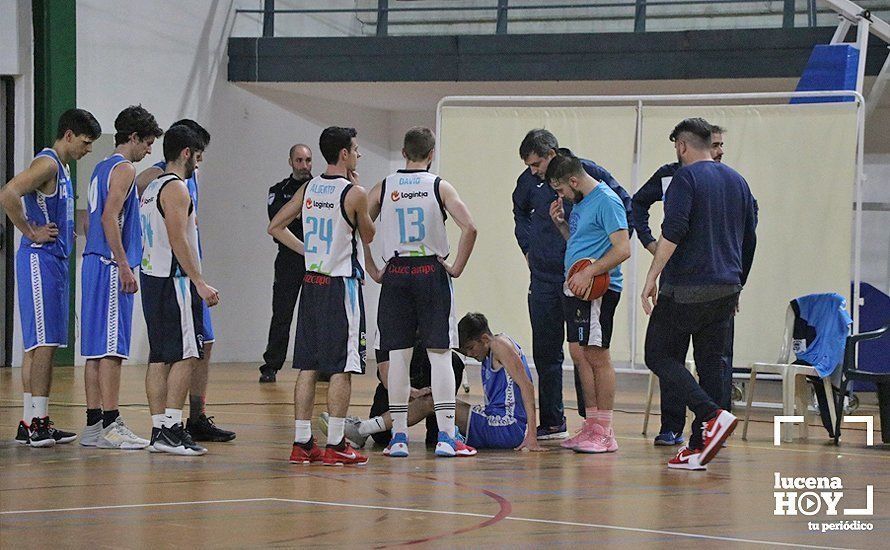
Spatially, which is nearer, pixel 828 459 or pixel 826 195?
pixel 828 459

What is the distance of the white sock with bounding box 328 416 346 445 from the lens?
5953 millimetres

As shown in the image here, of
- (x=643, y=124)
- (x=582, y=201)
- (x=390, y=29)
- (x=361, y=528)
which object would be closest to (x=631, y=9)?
(x=390, y=29)

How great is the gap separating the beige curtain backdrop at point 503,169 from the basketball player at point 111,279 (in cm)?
287

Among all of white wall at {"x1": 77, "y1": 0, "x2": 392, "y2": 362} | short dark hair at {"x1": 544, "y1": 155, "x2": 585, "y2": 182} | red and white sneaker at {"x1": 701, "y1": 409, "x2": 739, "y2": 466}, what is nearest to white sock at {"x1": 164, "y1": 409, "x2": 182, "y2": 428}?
short dark hair at {"x1": 544, "y1": 155, "x2": 585, "y2": 182}

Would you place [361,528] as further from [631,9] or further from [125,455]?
[631,9]

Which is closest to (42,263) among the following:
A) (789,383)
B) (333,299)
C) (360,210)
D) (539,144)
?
(333,299)

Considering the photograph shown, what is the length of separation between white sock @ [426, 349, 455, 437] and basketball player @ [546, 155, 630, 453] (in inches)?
29.2

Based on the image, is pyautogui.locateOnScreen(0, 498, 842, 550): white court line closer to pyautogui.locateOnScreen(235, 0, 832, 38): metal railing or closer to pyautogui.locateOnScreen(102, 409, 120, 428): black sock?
pyautogui.locateOnScreen(102, 409, 120, 428): black sock

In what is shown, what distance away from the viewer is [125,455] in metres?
6.16

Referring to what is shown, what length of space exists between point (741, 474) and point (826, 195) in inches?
122

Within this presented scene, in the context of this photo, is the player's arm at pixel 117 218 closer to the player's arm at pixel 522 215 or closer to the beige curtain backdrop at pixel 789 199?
the player's arm at pixel 522 215

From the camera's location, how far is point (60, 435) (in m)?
6.56

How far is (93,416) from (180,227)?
1170mm

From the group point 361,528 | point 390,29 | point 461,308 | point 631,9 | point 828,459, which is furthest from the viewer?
point 390,29
